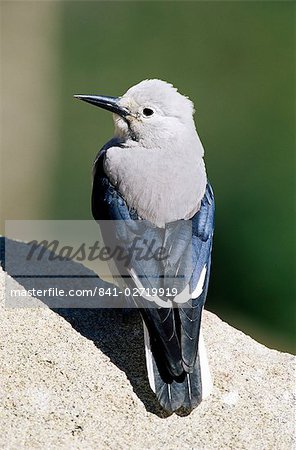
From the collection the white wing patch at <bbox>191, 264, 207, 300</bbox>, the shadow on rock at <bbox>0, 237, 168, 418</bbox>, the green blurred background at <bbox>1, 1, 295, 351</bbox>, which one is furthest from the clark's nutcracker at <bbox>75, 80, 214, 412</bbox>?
the green blurred background at <bbox>1, 1, 295, 351</bbox>

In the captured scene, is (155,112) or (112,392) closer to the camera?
(112,392)

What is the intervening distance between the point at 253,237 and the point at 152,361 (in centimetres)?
459

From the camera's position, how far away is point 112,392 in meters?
4.09

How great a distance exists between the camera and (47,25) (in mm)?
Answer: 13758

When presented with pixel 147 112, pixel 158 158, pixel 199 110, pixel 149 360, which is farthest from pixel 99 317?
pixel 199 110

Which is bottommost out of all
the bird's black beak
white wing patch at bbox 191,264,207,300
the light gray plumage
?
white wing patch at bbox 191,264,207,300

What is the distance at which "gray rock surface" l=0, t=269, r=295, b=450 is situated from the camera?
3.90 m

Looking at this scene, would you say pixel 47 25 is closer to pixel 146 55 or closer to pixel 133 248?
pixel 146 55

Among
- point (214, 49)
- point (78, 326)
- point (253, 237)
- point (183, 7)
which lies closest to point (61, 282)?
point (78, 326)

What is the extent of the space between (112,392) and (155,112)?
1536 millimetres

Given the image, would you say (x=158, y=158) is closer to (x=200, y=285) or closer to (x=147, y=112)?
(x=147, y=112)

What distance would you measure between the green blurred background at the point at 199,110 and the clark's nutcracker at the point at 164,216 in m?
3.46

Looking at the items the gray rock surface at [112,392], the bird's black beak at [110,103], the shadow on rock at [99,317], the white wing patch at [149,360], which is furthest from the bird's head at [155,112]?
the white wing patch at [149,360]

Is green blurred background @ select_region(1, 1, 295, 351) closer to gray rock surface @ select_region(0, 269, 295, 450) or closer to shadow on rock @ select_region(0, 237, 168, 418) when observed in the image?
shadow on rock @ select_region(0, 237, 168, 418)
